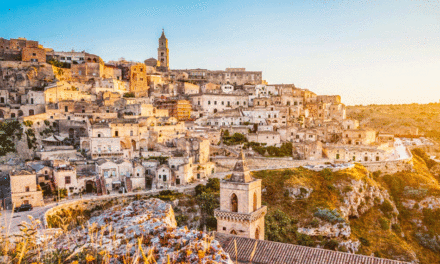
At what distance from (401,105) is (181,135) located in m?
123

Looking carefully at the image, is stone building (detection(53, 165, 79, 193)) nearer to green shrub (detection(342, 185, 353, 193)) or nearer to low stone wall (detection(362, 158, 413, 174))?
green shrub (detection(342, 185, 353, 193))

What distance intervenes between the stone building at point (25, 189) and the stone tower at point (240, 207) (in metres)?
20.0

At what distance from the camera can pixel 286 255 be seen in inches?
650

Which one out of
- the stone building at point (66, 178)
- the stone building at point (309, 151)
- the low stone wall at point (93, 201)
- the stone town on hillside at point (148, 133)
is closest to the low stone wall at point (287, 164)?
the stone town on hillside at point (148, 133)

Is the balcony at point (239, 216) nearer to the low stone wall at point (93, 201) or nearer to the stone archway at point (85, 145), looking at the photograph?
the low stone wall at point (93, 201)

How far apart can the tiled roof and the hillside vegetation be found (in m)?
13.5

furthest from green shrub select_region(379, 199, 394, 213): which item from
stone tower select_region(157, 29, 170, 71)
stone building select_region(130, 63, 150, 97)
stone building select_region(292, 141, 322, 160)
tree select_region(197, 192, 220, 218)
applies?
stone tower select_region(157, 29, 170, 71)

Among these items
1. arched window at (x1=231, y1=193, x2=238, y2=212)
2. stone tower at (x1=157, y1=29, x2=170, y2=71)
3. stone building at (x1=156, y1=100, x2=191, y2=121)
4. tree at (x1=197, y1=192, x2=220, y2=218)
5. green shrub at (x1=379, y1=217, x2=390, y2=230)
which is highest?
stone tower at (x1=157, y1=29, x2=170, y2=71)

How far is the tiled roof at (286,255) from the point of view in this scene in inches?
618

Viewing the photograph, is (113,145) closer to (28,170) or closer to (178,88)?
(28,170)

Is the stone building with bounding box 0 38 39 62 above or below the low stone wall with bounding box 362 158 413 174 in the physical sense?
above

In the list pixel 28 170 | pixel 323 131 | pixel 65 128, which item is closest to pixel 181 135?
pixel 65 128

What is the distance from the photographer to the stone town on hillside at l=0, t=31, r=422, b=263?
113 feet

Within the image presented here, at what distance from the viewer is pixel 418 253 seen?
36.3 meters
